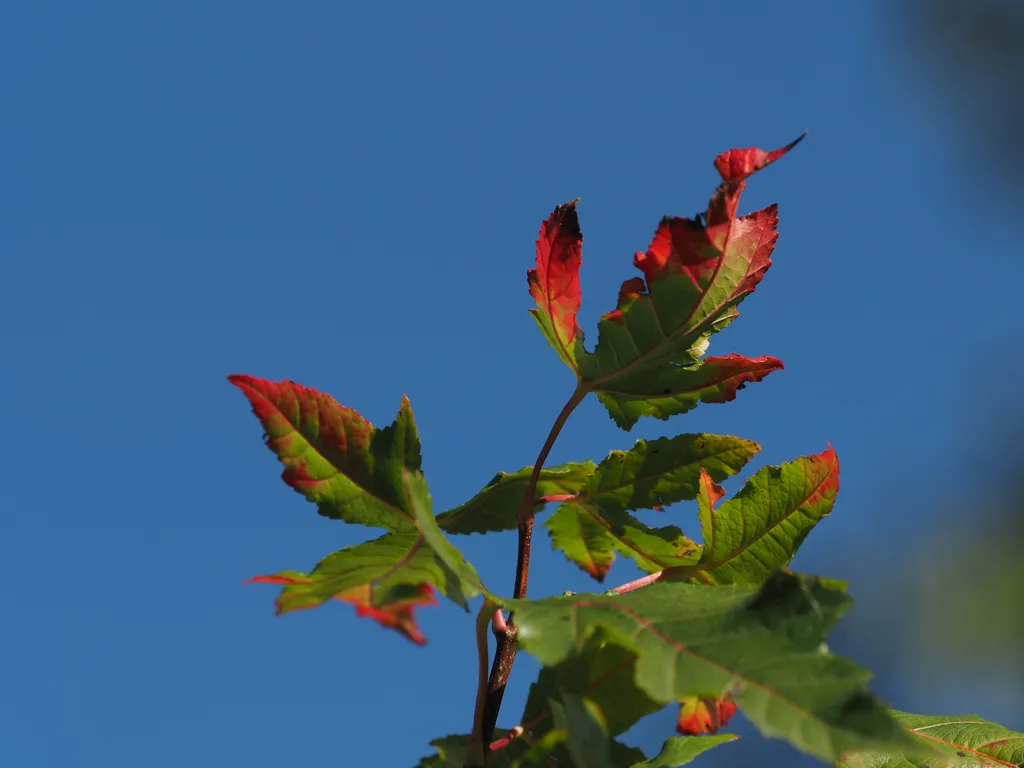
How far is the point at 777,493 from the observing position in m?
1.17

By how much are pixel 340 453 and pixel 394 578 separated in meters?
0.17

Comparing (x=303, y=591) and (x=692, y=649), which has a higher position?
(x=303, y=591)

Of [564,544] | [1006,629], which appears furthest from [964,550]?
[564,544]

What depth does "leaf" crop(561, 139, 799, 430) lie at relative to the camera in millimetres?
1126

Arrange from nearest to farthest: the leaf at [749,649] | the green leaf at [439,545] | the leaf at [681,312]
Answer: the leaf at [749,649], the green leaf at [439,545], the leaf at [681,312]

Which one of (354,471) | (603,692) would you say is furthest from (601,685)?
(354,471)

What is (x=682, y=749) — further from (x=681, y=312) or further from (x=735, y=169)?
(x=735, y=169)

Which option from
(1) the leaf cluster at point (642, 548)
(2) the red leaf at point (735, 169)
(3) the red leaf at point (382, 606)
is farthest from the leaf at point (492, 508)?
(2) the red leaf at point (735, 169)

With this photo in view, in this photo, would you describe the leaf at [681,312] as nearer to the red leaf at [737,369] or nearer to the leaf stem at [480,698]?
the red leaf at [737,369]

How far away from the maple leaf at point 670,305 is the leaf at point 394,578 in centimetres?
31

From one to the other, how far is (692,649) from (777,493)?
371mm

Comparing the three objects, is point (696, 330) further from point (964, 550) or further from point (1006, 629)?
point (964, 550)

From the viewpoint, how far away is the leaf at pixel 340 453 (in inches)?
42.6

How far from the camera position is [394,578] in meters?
0.99
